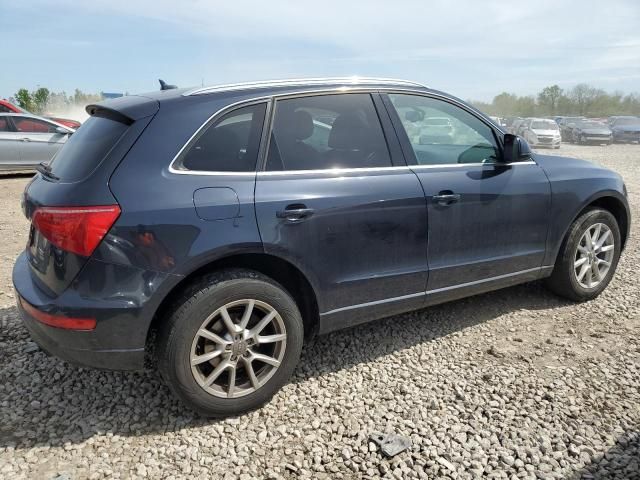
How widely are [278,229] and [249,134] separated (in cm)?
56

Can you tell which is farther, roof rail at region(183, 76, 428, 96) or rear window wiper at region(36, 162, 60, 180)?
roof rail at region(183, 76, 428, 96)

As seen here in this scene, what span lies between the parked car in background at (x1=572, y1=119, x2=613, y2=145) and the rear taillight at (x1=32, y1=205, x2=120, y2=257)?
101ft

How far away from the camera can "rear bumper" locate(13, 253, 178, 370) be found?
7.40 ft

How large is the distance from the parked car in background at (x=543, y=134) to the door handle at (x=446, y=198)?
75.1ft

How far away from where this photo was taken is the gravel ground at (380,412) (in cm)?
230

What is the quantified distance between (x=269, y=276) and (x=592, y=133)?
30.1 m

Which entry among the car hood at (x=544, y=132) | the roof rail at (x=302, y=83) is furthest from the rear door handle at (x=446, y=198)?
the car hood at (x=544, y=132)

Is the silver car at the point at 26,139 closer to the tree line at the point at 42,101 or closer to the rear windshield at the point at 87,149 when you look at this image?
the rear windshield at the point at 87,149

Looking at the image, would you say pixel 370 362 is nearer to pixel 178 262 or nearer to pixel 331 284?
pixel 331 284

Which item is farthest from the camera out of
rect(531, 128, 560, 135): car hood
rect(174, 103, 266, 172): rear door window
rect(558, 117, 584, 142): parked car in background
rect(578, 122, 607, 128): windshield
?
rect(558, 117, 584, 142): parked car in background

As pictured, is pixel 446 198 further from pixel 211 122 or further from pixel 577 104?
pixel 577 104

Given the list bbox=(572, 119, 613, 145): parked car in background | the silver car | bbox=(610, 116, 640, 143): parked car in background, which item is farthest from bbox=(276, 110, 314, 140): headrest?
bbox=(610, 116, 640, 143): parked car in background

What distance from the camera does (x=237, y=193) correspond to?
2490 mm

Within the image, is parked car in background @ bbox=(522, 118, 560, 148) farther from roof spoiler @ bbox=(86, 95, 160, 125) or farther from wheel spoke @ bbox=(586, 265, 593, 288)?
roof spoiler @ bbox=(86, 95, 160, 125)
